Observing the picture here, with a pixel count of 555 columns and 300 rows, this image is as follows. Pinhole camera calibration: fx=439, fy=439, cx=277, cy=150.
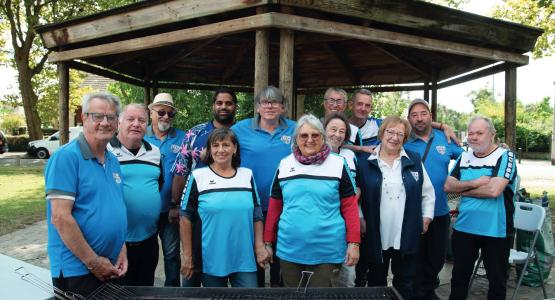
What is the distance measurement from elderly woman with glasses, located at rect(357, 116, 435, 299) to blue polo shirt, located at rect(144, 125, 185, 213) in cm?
159

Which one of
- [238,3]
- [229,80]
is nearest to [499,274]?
[238,3]

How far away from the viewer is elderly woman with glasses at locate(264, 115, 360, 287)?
9.73ft

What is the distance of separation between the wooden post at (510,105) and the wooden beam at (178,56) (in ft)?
14.9

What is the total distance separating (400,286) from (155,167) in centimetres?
218

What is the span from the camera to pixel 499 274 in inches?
149

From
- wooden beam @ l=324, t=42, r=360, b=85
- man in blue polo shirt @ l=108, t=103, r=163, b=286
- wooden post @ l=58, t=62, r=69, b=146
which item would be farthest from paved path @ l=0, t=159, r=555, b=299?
wooden beam @ l=324, t=42, r=360, b=85

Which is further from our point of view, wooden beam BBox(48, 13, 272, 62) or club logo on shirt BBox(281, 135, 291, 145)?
wooden beam BBox(48, 13, 272, 62)

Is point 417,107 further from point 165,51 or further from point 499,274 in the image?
point 165,51

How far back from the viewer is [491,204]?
3771mm

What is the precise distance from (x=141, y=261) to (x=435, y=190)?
8.66ft

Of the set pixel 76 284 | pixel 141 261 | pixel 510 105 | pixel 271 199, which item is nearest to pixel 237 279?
pixel 271 199

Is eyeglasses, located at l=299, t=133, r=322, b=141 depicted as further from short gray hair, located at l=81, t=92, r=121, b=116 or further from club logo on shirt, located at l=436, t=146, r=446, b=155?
club logo on shirt, located at l=436, t=146, r=446, b=155

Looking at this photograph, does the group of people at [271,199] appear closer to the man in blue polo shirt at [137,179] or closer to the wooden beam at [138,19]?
the man in blue polo shirt at [137,179]

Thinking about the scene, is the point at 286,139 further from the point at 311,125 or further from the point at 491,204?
the point at 491,204
